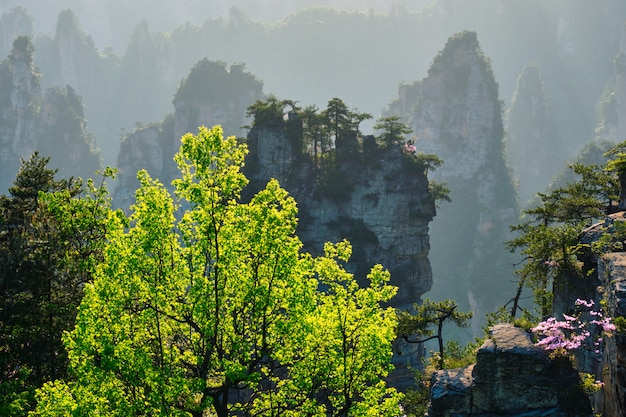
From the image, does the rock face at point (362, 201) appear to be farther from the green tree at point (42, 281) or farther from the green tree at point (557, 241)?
the green tree at point (42, 281)

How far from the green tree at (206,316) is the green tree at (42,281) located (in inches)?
116

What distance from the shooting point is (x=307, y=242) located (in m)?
39.8

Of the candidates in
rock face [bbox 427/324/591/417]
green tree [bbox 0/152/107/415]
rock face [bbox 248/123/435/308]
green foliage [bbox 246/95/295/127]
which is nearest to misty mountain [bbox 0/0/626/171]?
rock face [bbox 248/123/435/308]

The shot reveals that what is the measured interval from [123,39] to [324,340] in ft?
634

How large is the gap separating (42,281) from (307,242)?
2554 cm

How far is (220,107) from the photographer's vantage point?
87.1 meters

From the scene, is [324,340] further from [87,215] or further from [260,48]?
[260,48]

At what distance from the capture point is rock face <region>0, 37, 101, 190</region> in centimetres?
8712

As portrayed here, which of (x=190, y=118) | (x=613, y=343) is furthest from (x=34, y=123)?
(x=613, y=343)

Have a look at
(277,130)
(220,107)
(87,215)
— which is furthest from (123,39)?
(87,215)

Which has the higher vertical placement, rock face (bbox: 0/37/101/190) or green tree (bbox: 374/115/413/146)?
rock face (bbox: 0/37/101/190)

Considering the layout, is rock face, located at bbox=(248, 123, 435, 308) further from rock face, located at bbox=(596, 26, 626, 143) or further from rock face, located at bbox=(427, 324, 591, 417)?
rock face, located at bbox=(596, 26, 626, 143)

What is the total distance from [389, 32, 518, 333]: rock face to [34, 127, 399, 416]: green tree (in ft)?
219

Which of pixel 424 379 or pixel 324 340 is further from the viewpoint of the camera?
pixel 424 379
